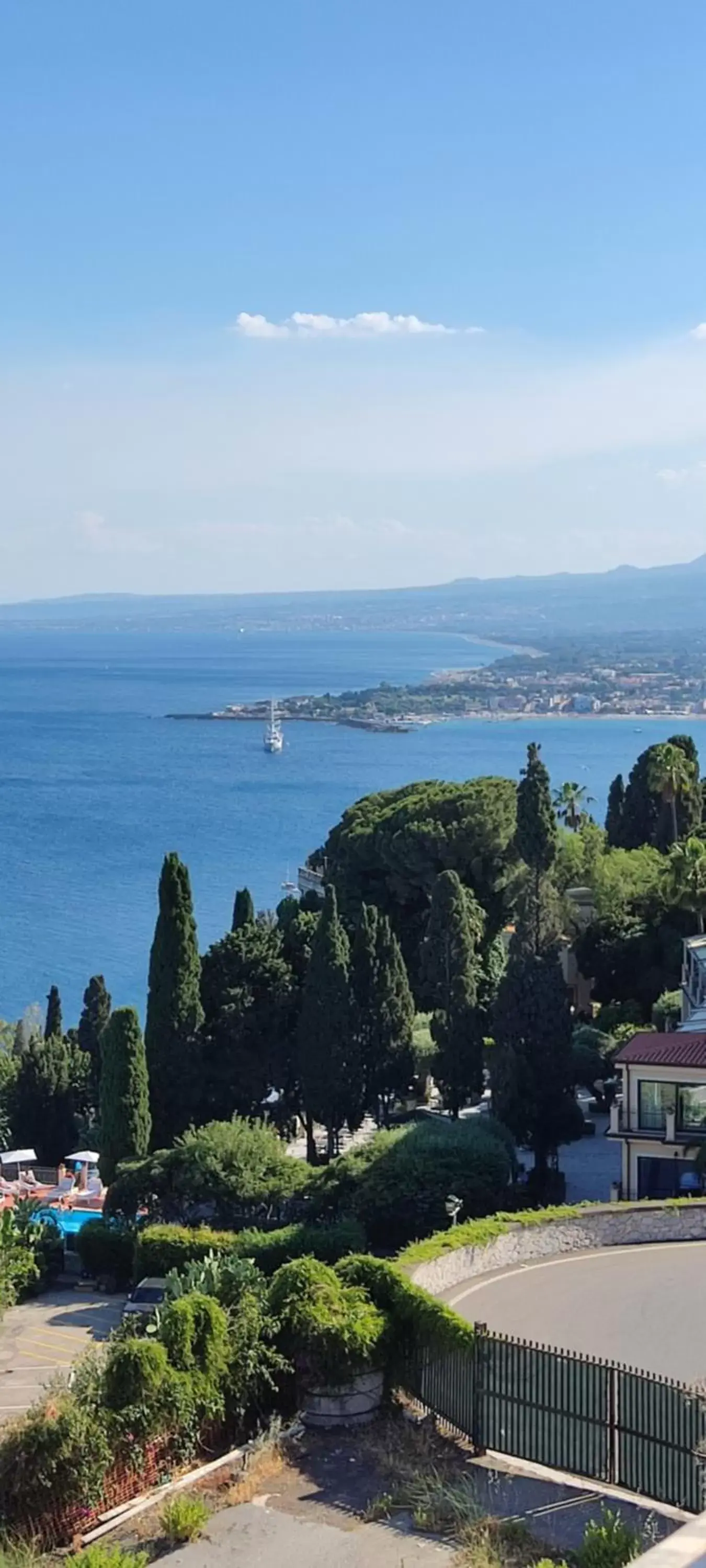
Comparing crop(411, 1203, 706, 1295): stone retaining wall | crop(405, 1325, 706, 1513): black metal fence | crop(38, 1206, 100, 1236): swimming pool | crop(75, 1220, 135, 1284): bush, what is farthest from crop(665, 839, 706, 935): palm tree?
crop(405, 1325, 706, 1513): black metal fence

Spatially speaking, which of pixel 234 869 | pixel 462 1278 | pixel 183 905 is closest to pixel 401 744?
pixel 234 869

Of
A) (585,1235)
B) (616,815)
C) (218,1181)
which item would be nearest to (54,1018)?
(616,815)

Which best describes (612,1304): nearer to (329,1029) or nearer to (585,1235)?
(585,1235)

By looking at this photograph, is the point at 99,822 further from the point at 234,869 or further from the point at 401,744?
the point at 401,744

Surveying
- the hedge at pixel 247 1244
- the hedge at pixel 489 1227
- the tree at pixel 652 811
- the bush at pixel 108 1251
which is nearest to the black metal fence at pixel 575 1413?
the hedge at pixel 489 1227

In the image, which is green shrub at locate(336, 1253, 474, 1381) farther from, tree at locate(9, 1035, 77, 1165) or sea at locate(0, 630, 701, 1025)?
sea at locate(0, 630, 701, 1025)

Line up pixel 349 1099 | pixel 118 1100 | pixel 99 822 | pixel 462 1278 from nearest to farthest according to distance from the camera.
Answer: pixel 462 1278 → pixel 118 1100 → pixel 349 1099 → pixel 99 822
